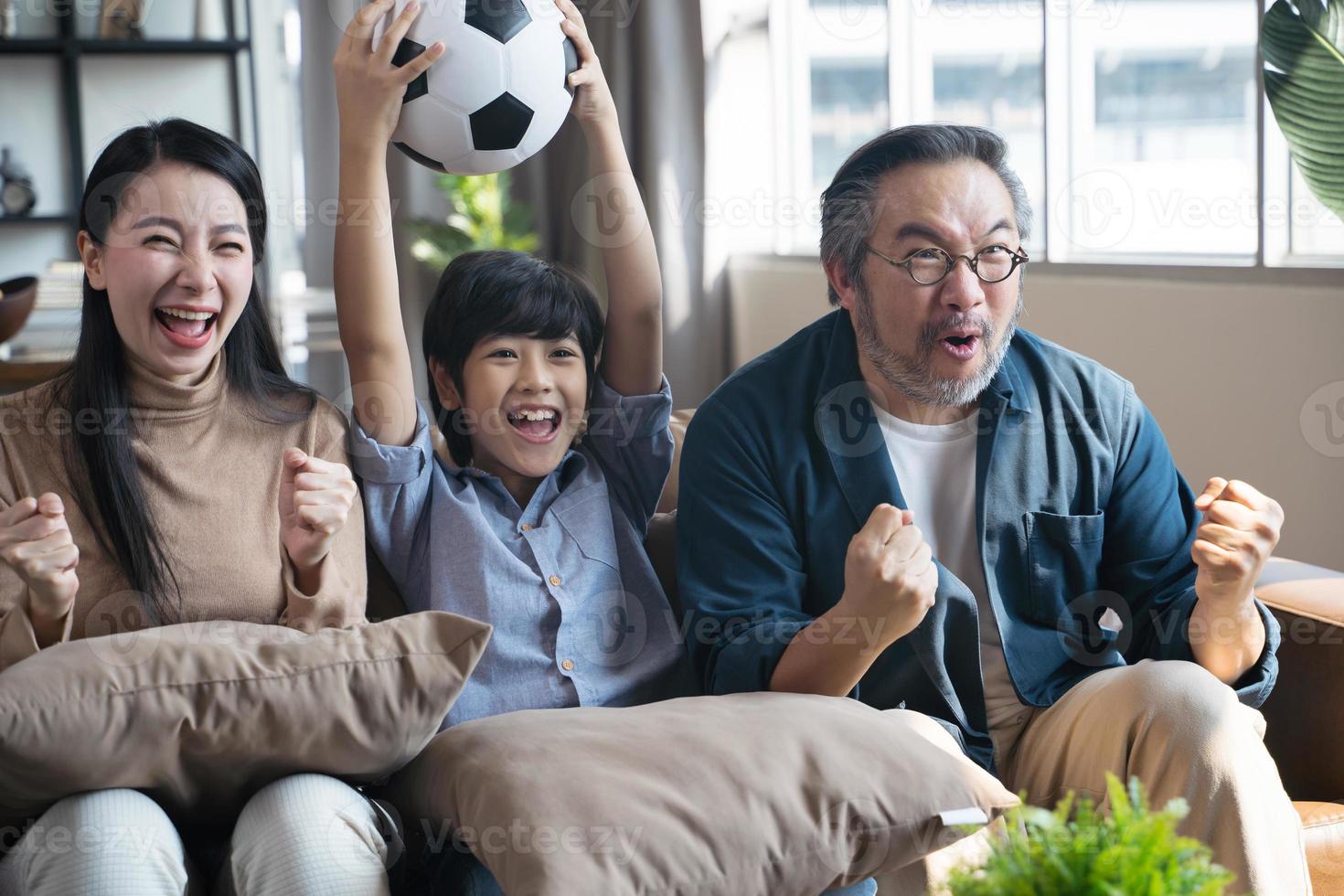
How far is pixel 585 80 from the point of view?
168 centimetres

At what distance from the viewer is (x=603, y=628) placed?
162cm

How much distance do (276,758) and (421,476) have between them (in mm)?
483

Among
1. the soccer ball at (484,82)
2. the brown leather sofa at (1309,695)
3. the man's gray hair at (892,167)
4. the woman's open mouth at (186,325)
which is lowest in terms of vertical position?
the brown leather sofa at (1309,695)

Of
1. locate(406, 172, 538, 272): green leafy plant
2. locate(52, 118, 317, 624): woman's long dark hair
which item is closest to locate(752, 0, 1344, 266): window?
locate(406, 172, 538, 272): green leafy plant

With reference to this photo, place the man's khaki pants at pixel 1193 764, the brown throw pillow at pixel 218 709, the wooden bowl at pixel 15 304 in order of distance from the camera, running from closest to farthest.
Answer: the brown throw pillow at pixel 218 709 < the man's khaki pants at pixel 1193 764 < the wooden bowl at pixel 15 304

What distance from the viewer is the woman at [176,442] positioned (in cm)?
143

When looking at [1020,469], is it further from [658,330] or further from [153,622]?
[153,622]

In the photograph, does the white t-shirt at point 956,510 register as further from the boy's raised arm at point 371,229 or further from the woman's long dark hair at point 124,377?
the woman's long dark hair at point 124,377

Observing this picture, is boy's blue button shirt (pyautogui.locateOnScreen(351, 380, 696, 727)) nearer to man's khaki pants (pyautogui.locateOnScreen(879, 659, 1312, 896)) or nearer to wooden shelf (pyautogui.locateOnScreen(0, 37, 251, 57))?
man's khaki pants (pyautogui.locateOnScreen(879, 659, 1312, 896))

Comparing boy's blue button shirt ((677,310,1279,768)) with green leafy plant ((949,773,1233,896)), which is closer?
green leafy plant ((949,773,1233,896))

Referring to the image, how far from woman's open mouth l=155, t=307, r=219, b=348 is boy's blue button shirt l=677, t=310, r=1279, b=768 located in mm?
583

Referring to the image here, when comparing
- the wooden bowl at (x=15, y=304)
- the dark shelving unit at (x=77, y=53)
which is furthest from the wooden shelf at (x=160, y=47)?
the wooden bowl at (x=15, y=304)

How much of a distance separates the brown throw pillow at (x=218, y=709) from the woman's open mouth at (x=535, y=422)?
455 mm

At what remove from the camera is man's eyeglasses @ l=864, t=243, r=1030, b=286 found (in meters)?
1.60
